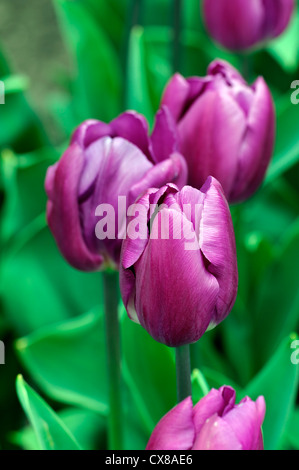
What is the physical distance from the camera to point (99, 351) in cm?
95

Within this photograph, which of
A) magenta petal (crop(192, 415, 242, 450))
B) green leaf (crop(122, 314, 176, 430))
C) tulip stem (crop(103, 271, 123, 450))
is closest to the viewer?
magenta petal (crop(192, 415, 242, 450))

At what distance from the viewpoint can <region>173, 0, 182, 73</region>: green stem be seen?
41.9 inches

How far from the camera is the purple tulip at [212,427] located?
44cm

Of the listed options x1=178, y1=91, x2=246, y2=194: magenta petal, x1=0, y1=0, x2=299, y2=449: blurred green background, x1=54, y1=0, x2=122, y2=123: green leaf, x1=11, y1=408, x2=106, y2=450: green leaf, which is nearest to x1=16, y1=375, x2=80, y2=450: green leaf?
x1=0, y1=0, x2=299, y2=449: blurred green background

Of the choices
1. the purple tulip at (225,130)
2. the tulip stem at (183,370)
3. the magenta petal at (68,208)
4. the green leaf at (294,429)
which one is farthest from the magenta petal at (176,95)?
the green leaf at (294,429)

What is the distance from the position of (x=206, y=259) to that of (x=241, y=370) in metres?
0.60

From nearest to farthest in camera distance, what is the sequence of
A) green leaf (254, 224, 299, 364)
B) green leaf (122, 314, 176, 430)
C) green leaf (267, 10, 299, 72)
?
green leaf (122, 314, 176, 430), green leaf (254, 224, 299, 364), green leaf (267, 10, 299, 72)

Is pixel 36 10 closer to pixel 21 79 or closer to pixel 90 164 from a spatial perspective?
pixel 21 79

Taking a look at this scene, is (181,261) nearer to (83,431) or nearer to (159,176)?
(159,176)

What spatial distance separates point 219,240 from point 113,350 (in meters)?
0.20

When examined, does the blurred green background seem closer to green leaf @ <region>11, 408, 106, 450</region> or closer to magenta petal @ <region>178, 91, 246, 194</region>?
green leaf @ <region>11, 408, 106, 450</region>

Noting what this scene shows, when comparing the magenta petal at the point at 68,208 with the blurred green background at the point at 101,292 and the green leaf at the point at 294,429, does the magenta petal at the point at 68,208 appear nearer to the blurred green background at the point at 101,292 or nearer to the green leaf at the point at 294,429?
the blurred green background at the point at 101,292

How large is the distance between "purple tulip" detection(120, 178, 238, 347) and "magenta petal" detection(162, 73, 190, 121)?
0.64 ft

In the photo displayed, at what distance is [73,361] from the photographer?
0.96 m
